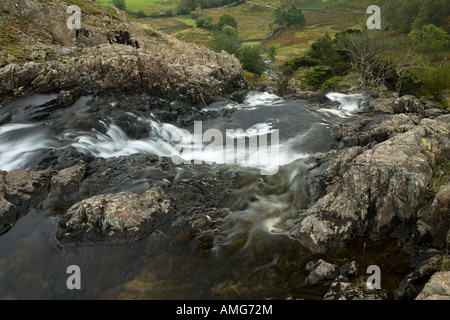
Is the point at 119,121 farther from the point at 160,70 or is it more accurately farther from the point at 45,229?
the point at 45,229

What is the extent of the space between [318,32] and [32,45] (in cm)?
8543

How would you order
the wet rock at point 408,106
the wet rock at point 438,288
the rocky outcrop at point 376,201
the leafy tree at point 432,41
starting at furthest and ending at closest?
1. the leafy tree at point 432,41
2. the wet rock at point 408,106
3. the rocky outcrop at point 376,201
4. the wet rock at point 438,288

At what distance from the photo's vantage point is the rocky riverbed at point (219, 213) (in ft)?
29.4

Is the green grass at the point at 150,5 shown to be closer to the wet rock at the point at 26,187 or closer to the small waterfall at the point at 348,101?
the small waterfall at the point at 348,101

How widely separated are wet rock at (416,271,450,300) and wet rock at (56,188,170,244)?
854 centimetres

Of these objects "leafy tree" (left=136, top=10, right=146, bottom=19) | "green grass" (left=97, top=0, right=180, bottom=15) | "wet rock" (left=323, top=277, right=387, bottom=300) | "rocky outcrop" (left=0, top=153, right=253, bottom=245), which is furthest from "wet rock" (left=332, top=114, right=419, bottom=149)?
"green grass" (left=97, top=0, right=180, bottom=15)

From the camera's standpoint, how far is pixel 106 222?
10.6 metres

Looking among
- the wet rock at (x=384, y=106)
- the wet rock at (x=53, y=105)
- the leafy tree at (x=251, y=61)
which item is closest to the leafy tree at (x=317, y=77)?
the leafy tree at (x=251, y=61)

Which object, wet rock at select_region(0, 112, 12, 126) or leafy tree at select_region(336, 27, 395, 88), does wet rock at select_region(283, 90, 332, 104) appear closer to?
leafy tree at select_region(336, 27, 395, 88)

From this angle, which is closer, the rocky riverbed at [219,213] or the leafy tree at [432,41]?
the rocky riverbed at [219,213]

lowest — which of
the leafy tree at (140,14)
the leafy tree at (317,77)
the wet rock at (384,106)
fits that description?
the wet rock at (384,106)

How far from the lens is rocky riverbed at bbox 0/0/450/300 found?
8961mm

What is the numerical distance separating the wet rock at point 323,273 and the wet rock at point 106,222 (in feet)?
19.1
